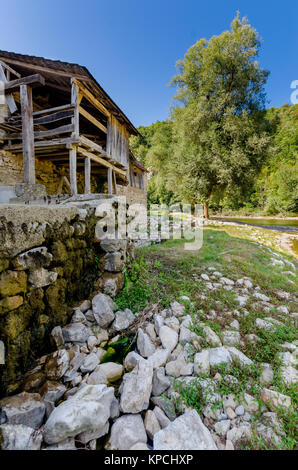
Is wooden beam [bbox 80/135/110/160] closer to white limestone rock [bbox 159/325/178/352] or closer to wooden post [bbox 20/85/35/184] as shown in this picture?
wooden post [bbox 20/85/35/184]

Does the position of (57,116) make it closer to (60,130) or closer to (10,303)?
(60,130)

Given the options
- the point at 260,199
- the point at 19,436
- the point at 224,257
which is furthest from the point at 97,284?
the point at 260,199

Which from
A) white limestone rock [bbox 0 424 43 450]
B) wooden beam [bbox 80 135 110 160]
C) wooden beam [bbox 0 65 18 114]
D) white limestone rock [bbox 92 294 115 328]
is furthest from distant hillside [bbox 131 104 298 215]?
white limestone rock [bbox 0 424 43 450]

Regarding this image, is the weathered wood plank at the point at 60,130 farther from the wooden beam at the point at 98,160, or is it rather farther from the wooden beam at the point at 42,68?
the wooden beam at the point at 42,68

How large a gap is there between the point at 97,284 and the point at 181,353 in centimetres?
155

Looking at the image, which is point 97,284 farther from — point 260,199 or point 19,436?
point 260,199

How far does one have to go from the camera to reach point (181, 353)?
1.99m

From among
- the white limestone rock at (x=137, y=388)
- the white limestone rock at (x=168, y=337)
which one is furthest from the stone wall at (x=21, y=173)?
the white limestone rock at (x=137, y=388)

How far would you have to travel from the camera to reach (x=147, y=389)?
5.17 feet

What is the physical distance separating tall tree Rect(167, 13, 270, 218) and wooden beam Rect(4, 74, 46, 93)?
9.83 metres

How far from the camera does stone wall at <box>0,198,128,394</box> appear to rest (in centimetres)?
155

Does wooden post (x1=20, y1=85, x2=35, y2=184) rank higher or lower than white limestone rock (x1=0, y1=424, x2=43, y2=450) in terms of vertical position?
higher

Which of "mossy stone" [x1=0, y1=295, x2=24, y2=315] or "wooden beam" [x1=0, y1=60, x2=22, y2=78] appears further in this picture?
"wooden beam" [x1=0, y1=60, x2=22, y2=78]

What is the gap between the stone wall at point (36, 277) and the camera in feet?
5.08
